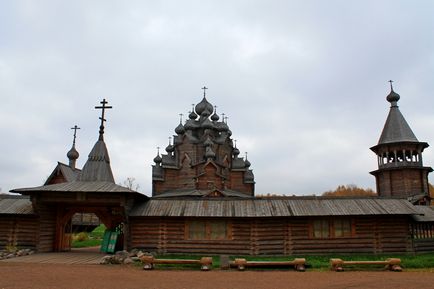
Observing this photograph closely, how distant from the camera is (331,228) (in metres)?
18.9

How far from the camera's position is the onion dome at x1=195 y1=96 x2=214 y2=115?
43.3 meters

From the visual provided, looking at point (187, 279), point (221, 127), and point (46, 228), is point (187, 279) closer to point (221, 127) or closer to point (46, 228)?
point (46, 228)

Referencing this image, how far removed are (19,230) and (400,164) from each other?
28247 mm

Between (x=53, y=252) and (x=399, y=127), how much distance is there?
28731mm

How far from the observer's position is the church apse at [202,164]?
35688 millimetres

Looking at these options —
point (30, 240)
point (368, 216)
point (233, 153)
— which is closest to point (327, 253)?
point (368, 216)

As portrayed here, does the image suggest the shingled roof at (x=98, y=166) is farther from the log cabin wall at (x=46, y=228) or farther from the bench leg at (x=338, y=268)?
the bench leg at (x=338, y=268)

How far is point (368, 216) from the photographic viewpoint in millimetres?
18859

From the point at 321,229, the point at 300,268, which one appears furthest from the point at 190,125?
the point at 300,268

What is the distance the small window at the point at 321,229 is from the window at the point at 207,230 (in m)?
4.38

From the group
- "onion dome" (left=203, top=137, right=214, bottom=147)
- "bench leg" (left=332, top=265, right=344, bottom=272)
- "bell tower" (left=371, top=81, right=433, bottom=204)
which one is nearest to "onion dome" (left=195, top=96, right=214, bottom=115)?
"onion dome" (left=203, top=137, right=214, bottom=147)

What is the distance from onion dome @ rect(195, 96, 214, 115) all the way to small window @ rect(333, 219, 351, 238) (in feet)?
86.5

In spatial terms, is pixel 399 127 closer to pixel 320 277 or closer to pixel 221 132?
pixel 221 132

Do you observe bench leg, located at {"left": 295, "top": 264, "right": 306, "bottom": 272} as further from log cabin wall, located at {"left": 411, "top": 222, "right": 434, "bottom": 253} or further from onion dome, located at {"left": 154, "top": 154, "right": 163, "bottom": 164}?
onion dome, located at {"left": 154, "top": 154, "right": 163, "bottom": 164}
